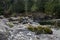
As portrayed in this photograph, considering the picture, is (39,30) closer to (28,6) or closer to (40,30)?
(40,30)

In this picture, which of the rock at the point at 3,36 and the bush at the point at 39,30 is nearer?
the rock at the point at 3,36

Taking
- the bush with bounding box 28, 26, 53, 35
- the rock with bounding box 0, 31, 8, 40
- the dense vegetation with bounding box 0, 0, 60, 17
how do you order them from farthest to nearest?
the dense vegetation with bounding box 0, 0, 60, 17, the bush with bounding box 28, 26, 53, 35, the rock with bounding box 0, 31, 8, 40

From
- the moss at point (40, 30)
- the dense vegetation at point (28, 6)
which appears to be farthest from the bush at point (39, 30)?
the dense vegetation at point (28, 6)

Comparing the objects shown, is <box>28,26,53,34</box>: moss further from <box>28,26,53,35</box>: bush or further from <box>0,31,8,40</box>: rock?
<box>0,31,8,40</box>: rock

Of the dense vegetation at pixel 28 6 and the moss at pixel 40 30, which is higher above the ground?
the moss at pixel 40 30

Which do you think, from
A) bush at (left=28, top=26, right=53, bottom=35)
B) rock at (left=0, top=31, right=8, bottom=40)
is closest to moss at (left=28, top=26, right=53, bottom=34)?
bush at (left=28, top=26, right=53, bottom=35)

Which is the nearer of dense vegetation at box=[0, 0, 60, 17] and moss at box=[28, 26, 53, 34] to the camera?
moss at box=[28, 26, 53, 34]

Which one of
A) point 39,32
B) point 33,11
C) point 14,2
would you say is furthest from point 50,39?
point 14,2

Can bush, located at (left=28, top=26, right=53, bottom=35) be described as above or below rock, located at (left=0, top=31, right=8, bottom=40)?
below

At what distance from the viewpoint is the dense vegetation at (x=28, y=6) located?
149 ft

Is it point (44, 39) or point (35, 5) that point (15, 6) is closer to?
point (35, 5)

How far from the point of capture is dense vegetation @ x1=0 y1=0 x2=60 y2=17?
45.6 metres

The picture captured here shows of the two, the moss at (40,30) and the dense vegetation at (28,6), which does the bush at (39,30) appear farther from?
the dense vegetation at (28,6)

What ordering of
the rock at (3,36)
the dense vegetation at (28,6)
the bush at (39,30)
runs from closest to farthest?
1. the rock at (3,36)
2. the bush at (39,30)
3. the dense vegetation at (28,6)
